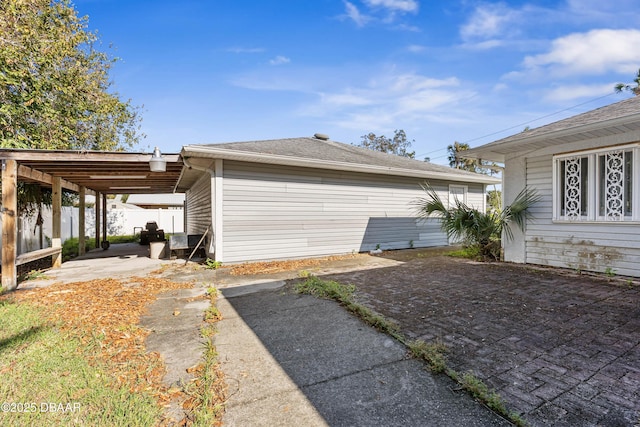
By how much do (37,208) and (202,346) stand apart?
10.6 metres

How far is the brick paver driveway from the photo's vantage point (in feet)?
6.21

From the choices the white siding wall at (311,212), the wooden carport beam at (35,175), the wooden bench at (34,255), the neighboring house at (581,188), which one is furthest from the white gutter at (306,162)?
the wooden bench at (34,255)

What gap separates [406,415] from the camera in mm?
1808

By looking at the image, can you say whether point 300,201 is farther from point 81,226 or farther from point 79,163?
point 81,226

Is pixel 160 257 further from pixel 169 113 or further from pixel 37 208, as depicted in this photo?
pixel 169 113

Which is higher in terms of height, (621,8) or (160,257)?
(621,8)

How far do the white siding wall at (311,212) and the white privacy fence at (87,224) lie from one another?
6516 mm

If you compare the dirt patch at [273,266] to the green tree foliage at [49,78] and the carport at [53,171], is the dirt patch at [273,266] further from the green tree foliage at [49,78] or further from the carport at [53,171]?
the green tree foliage at [49,78]

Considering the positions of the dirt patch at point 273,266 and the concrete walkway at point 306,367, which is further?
the dirt patch at point 273,266

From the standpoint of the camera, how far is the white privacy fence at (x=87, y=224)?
362 inches

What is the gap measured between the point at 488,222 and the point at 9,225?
9.19 metres

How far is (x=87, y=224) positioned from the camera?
16.2m

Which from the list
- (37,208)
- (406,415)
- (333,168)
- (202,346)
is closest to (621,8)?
(333,168)

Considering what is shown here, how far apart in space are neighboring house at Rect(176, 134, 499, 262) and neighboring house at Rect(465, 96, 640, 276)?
3.21 m
